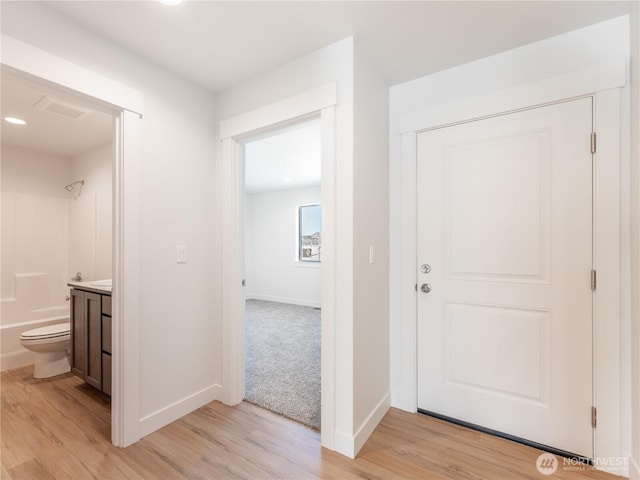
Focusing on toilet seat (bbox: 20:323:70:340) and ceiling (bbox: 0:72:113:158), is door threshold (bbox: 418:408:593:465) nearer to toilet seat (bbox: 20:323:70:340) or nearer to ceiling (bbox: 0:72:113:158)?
toilet seat (bbox: 20:323:70:340)

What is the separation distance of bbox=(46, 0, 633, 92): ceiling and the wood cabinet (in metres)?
1.77

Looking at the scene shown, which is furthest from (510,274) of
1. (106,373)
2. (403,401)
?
(106,373)

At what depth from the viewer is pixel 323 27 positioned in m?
1.65

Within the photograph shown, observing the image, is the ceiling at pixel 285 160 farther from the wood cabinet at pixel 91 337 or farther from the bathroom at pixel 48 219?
the wood cabinet at pixel 91 337

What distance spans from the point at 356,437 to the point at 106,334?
1.91 meters

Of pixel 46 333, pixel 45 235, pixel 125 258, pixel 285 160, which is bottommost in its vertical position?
pixel 46 333

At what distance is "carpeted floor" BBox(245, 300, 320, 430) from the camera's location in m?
2.23

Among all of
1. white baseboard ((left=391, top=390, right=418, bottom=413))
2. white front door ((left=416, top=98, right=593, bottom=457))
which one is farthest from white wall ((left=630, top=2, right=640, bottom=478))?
white baseboard ((left=391, top=390, right=418, bottom=413))

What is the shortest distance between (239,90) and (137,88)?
678mm

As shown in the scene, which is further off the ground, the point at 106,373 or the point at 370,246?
the point at 370,246

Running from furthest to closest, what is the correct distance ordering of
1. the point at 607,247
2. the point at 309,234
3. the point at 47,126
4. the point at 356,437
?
the point at 309,234
the point at 47,126
the point at 356,437
the point at 607,247

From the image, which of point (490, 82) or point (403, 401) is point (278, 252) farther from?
point (490, 82)

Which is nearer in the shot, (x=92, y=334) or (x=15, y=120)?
(x=92, y=334)

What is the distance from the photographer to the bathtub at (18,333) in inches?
117
